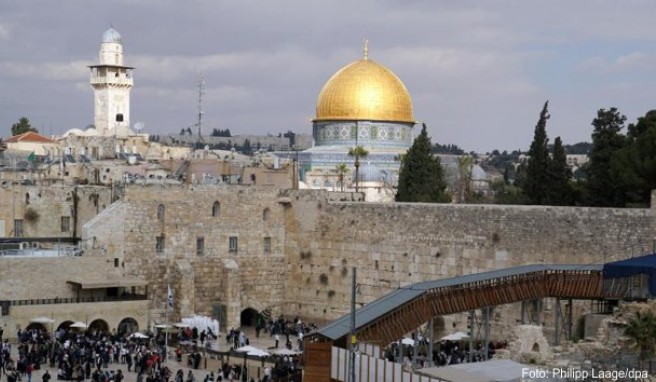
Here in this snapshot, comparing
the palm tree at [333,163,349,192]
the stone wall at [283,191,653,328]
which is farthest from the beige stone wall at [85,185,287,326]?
the palm tree at [333,163,349,192]

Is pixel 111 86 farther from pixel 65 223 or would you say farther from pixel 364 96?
pixel 65 223

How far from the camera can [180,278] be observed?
132ft

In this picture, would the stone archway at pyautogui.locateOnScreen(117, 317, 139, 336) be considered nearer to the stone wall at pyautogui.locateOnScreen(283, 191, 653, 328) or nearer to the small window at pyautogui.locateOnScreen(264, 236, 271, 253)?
the small window at pyautogui.locateOnScreen(264, 236, 271, 253)

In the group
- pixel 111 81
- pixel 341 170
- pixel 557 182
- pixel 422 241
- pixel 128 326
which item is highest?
pixel 111 81

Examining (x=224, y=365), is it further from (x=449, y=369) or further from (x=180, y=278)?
(x=449, y=369)

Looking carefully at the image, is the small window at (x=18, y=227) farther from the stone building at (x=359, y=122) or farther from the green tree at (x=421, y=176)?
the stone building at (x=359, y=122)

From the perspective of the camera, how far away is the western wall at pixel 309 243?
3575cm

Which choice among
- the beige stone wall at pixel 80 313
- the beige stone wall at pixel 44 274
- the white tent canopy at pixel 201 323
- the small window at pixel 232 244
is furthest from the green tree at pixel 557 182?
the beige stone wall at pixel 44 274

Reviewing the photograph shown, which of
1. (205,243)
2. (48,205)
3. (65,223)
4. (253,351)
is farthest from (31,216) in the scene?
(253,351)

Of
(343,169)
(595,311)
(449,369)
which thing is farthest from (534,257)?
(343,169)

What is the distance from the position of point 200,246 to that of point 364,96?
78.7ft

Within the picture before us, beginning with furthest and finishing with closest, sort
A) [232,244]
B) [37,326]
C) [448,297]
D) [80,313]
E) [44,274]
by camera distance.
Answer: [232,244]
[44,274]
[80,313]
[37,326]
[448,297]

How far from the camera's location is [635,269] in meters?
27.5

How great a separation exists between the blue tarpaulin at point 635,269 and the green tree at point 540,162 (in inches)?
506
